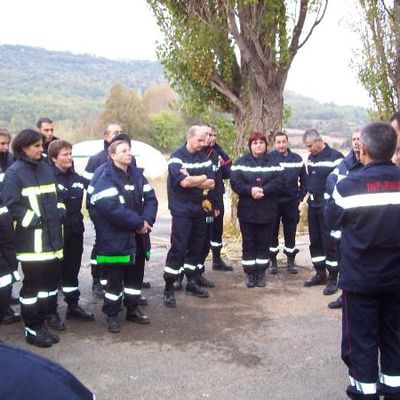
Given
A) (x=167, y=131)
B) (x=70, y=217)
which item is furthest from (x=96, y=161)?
(x=167, y=131)

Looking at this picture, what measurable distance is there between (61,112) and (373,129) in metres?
76.3

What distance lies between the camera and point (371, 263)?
159 inches

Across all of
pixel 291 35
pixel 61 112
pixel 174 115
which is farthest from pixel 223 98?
pixel 61 112

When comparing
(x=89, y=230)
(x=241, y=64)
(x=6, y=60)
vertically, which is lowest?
(x=89, y=230)

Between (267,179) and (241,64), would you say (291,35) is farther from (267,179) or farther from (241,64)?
(267,179)

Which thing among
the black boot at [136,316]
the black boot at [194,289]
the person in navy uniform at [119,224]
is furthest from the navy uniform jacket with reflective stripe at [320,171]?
the black boot at [136,316]

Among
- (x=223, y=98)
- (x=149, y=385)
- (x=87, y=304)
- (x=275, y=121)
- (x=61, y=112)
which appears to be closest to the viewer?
(x=149, y=385)

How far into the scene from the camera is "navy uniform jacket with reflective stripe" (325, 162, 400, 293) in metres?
3.96

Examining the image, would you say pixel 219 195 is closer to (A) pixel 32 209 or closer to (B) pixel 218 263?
(B) pixel 218 263

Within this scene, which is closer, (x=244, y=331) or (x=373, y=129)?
(x=373, y=129)

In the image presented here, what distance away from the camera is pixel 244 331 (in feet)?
19.3

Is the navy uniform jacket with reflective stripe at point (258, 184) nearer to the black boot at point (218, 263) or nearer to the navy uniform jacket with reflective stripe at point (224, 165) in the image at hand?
the navy uniform jacket with reflective stripe at point (224, 165)

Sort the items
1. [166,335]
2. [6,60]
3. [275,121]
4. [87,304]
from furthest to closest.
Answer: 1. [6,60]
2. [275,121]
3. [87,304]
4. [166,335]

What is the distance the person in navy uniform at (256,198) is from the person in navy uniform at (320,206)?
0.43 meters
